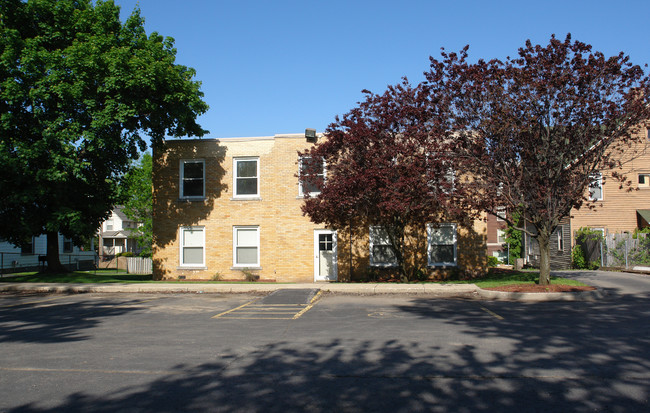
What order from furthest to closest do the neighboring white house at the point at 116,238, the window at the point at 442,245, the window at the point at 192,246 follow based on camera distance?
the neighboring white house at the point at 116,238, the window at the point at 192,246, the window at the point at 442,245

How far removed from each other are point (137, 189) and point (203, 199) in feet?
64.3

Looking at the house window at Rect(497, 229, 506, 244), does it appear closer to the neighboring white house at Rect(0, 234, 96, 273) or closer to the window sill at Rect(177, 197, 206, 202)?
the window sill at Rect(177, 197, 206, 202)

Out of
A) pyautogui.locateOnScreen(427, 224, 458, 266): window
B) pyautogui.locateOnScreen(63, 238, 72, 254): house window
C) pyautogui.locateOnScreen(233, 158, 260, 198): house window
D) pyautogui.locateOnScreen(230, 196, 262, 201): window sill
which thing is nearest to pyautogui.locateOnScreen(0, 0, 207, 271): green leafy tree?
pyautogui.locateOnScreen(233, 158, 260, 198): house window

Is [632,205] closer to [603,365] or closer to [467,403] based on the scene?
[603,365]

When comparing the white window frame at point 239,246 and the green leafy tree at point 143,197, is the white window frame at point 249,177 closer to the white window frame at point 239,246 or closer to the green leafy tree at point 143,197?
the white window frame at point 239,246

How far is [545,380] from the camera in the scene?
609cm

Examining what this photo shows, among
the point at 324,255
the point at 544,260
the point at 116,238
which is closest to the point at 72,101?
the point at 324,255

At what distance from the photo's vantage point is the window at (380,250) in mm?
21688

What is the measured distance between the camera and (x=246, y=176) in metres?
23.0

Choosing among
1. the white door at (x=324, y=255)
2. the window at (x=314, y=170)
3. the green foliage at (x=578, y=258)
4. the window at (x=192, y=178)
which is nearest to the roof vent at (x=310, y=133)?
the window at (x=314, y=170)

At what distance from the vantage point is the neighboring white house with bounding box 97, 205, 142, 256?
58.3m

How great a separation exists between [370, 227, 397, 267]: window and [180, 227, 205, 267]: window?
778 cm

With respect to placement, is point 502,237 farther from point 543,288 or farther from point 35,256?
point 35,256

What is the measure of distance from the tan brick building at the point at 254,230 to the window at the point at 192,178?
0.15ft
